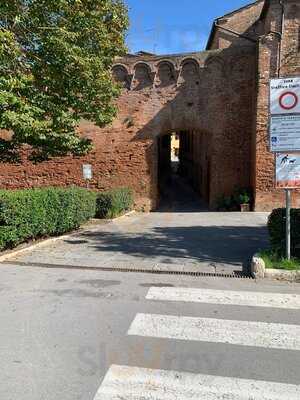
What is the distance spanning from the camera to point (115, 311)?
18.0ft

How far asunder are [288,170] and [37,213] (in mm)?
5654

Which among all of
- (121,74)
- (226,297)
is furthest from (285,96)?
(121,74)

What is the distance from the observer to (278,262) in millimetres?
7492

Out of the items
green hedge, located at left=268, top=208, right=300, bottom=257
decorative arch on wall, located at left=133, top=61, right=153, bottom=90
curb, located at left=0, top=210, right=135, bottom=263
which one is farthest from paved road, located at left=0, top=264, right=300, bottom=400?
decorative arch on wall, located at left=133, top=61, right=153, bottom=90

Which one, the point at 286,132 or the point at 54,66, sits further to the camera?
the point at 54,66

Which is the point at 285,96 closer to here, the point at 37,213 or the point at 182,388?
the point at 182,388

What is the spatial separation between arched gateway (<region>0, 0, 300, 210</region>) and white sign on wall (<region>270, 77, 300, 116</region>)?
1124 cm

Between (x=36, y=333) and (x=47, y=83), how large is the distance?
7622mm

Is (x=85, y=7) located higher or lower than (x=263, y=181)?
higher

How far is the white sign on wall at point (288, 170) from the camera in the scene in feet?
24.9

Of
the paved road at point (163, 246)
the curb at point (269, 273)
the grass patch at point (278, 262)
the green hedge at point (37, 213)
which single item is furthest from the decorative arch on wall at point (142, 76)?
the curb at point (269, 273)

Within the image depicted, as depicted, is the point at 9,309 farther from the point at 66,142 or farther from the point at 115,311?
the point at 66,142

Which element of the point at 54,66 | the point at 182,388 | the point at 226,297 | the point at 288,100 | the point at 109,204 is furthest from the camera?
the point at 109,204

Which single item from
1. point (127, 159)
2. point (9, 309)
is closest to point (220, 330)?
point (9, 309)
